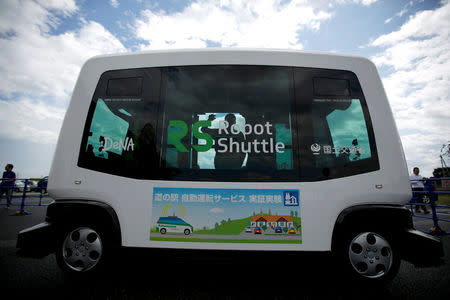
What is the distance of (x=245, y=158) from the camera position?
8.73 feet

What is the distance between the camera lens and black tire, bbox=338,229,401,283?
247cm

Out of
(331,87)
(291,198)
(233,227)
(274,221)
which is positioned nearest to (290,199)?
(291,198)

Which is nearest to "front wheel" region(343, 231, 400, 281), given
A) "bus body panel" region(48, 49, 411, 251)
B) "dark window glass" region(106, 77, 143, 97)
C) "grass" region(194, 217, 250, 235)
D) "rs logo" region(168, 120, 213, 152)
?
"bus body panel" region(48, 49, 411, 251)

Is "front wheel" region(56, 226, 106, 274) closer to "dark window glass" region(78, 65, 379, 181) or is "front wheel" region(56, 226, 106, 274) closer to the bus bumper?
the bus bumper

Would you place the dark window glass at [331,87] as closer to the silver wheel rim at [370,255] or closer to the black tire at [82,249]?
the silver wheel rim at [370,255]

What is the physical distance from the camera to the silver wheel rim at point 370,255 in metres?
2.48

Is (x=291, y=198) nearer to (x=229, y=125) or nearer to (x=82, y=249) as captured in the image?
(x=229, y=125)

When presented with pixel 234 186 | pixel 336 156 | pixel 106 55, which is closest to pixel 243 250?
pixel 234 186

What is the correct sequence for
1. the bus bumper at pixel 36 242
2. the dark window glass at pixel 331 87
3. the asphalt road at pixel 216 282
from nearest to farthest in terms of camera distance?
the asphalt road at pixel 216 282 < the bus bumper at pixel 36 242 < the dark window glass at pixel 331 87

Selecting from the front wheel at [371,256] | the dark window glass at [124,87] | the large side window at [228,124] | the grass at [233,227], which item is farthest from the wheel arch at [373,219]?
the dark window glass at [124,87]

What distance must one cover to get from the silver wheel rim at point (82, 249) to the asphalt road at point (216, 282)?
0.17 m

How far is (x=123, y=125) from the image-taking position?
2863mm

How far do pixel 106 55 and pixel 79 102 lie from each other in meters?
0.73

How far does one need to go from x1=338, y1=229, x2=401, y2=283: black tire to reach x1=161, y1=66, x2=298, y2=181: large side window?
97cm
